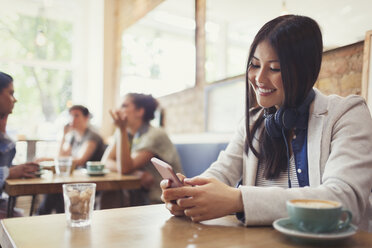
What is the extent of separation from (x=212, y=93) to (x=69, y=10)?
3.62 meters

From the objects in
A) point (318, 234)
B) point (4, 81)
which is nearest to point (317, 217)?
point (318, 234)

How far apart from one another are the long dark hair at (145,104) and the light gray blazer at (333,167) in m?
1.70

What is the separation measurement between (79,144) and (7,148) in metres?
1.42

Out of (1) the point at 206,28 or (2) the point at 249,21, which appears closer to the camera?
(2) the point at 249,21

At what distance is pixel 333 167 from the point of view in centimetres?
92

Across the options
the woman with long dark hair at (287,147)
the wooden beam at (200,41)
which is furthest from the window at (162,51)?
the woman with long dark hair at (287,147)

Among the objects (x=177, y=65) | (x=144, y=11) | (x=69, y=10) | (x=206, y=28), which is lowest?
(x=177, y=65)

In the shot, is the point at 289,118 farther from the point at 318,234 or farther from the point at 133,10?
the point at 133,10

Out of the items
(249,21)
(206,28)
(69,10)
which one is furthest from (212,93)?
(69,10)

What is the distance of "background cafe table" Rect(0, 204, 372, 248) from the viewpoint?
706mm

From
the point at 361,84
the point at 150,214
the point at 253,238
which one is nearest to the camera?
the point at 253,238

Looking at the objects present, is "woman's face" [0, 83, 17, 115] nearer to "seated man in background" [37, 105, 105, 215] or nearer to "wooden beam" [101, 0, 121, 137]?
"seated man in background" [37, 105, 105, 215]

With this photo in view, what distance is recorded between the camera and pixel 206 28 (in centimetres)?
293

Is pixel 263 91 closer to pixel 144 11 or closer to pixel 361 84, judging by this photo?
pixel 361 84
